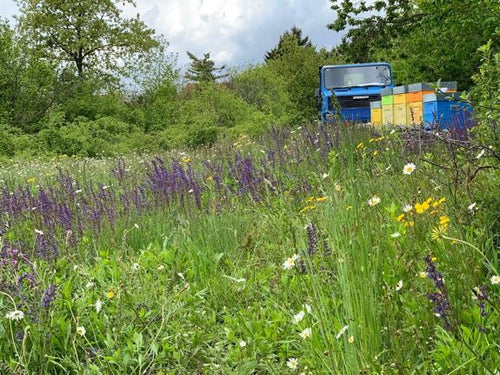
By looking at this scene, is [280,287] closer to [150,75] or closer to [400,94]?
[400,94]

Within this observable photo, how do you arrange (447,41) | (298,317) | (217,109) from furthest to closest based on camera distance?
1. (217,109)
2. (447,41)
3. (298,317)

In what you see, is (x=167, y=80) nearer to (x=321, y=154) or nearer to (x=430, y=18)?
(x=430, y=18)

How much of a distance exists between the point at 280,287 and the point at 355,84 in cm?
1539

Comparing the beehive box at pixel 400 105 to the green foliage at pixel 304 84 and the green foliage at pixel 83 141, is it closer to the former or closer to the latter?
the green foliage at pixel 83 141

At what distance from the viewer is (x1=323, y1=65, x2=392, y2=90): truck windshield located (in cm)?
1762

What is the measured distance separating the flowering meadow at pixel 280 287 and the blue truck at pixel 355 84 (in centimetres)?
1288

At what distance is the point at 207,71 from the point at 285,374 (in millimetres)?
71615

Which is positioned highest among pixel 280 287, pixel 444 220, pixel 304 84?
pixel 304 84

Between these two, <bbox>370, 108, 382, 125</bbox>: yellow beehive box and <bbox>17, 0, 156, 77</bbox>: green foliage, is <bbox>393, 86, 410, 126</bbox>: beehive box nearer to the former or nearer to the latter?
<bbox>370, 108, 382, 125</bbox>: yellow beehive box

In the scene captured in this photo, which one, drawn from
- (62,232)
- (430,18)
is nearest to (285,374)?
(62,232)

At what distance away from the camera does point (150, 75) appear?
33.0 m

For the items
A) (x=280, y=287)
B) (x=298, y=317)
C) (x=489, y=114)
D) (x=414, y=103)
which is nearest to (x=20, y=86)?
(x=414, y=103)

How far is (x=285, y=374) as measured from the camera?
7.39 ft

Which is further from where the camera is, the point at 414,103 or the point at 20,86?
the point at 20,86
